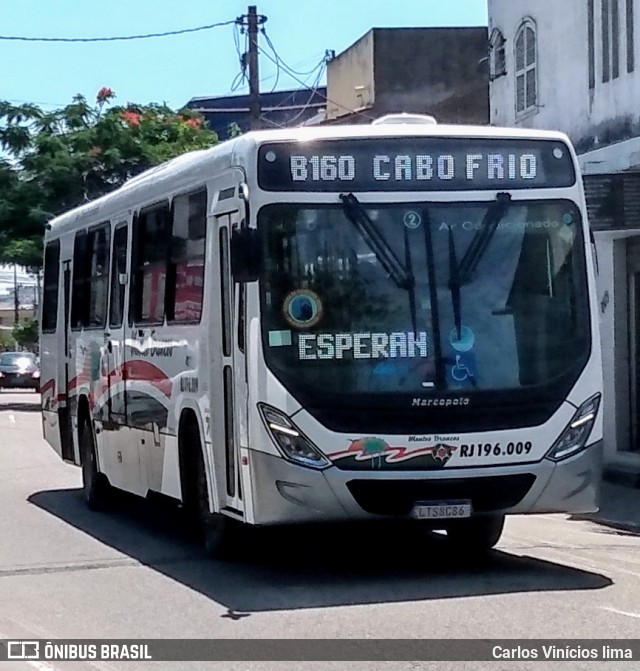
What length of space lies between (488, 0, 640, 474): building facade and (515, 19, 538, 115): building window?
0.01 metres

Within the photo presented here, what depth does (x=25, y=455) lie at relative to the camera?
2275 centimetres

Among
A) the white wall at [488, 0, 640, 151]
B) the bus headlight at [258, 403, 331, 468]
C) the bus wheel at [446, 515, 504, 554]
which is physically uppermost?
the white wall at [488, 0, 640, 151]

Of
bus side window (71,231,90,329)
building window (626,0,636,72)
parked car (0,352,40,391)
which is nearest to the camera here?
bus side window (71,231,90,329)

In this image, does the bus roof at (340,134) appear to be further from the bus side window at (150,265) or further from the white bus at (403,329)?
the bus side window at (150,265)

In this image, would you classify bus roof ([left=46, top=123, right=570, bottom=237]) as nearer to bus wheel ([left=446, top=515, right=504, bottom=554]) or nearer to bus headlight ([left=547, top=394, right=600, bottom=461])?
bus headlight ([left=547, top=394, right=600, bottom=461])

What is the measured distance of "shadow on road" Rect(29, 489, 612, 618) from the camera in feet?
32.0

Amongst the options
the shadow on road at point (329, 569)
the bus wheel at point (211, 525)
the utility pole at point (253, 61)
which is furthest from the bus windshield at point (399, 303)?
the utility pole at point (253, 61)

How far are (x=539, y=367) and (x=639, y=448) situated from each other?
28.4ft

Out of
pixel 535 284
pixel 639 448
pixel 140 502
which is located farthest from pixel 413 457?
pixel 639 448

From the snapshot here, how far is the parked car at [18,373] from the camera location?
48.1 m

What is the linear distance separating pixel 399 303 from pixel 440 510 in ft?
4.73

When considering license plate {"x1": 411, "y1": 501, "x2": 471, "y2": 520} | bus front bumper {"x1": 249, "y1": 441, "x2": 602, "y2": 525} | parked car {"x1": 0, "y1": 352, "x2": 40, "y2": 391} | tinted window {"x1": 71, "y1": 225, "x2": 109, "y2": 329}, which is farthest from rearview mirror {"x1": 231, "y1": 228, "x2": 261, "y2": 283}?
parked car {"x1": 0, "y1": 352, "x2": 40, "y2": 391}

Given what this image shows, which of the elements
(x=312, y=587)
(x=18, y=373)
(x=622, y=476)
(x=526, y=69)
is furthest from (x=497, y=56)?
(x=18, y=373)

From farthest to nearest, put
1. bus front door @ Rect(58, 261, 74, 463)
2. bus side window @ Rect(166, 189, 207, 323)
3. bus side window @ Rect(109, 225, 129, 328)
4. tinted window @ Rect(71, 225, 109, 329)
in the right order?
bus front door @ Rect(58, 261, 74, 463), tinted window @ Rect(71, 225, 109, 329), bus side window @ Rect(109, 225, 129, 328), bus side window @ Rect(166, 189, 207, 323)
